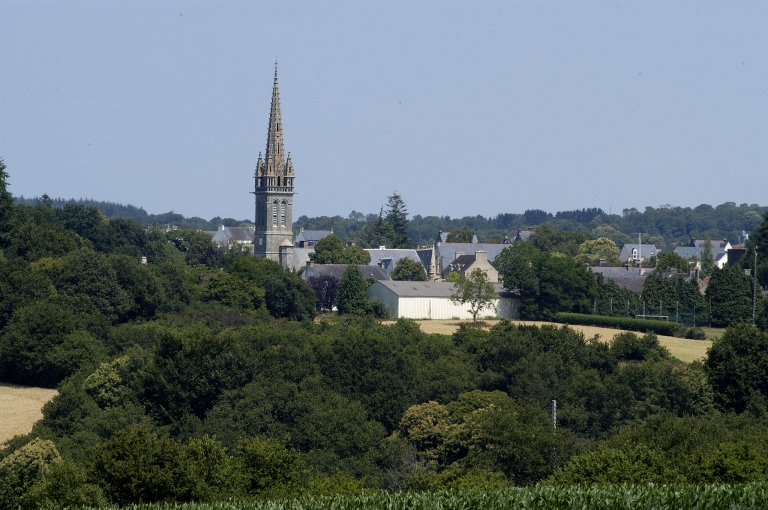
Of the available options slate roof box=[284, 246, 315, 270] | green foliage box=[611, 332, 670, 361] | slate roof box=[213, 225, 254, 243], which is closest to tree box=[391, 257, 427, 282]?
slate roof box=[284, 246, 315, 270]

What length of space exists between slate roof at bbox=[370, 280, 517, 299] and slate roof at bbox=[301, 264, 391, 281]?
29.9 feet

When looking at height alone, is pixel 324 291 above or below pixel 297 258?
below

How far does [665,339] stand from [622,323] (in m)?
7.77

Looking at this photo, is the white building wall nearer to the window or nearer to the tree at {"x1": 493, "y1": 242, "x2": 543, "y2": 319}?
the tree at {"x1": 493, "y1": 242, "x2": 543, "y2": 319}

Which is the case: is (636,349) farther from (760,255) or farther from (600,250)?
(600,250)

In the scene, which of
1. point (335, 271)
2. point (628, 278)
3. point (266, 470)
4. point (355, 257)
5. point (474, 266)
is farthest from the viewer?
point (355, 257)

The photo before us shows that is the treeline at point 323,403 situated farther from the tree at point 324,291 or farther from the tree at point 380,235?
the tree at point 380,235

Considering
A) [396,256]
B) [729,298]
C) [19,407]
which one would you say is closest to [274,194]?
[396,256]

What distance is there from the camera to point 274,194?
4867 inches

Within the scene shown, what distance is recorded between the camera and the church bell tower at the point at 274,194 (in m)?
122

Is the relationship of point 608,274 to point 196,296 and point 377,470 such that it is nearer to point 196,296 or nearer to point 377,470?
point 196,296

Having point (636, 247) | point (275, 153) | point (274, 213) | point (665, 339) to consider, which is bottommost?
point (665, 339)

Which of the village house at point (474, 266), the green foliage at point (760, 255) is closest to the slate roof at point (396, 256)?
the village house at point (474, 266)

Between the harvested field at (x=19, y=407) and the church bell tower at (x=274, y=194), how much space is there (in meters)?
67.0
